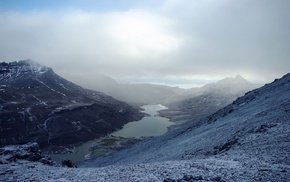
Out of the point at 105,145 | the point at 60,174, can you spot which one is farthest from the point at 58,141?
the point at 60,174

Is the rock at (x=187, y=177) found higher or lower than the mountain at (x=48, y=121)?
lower

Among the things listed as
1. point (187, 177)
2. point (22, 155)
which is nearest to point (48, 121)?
point (22, 155)

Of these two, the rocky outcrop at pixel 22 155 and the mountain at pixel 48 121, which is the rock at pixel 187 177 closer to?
the rocky outcrop at pixel 22 155

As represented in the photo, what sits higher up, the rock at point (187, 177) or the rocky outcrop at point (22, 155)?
the rocky outcrop at point (22, 155)

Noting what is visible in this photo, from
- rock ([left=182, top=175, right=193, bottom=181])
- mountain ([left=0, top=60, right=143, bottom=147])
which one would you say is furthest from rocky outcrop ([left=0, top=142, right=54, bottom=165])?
A: mountain ([left=0, top=60, right=143, bottom=147])

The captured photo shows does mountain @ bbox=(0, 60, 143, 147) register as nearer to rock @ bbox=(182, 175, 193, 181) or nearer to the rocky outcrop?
the rocky outcrop

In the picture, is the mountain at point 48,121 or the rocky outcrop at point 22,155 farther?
the mountain at point 48,121

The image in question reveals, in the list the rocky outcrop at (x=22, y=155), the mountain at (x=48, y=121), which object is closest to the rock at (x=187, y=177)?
the rocky outcrop at (x=22, y=155)

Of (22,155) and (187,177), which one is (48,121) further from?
(187,177)

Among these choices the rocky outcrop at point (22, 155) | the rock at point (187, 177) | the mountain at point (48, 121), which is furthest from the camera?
the mountain at point (48, 121)

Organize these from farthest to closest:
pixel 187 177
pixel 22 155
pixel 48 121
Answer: pixel 48 121, pixel 22 155, pixel 187 177

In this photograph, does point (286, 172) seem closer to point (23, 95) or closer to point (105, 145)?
point (105, 145)

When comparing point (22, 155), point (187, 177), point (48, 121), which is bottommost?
point (187, 177)

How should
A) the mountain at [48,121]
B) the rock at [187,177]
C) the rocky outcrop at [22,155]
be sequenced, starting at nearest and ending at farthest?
1. the rock at [187,177]
2. the rocky outcrop at [22,155]
3. the mountain at [48,121]
